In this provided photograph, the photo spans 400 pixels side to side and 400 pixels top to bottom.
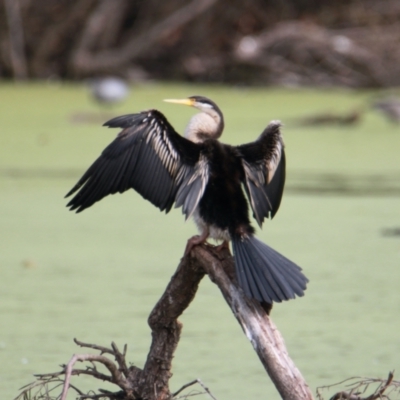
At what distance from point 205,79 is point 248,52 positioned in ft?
1.94

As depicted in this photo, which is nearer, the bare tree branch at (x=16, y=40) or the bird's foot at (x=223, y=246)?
the bird's foot at (x=223, y=246)

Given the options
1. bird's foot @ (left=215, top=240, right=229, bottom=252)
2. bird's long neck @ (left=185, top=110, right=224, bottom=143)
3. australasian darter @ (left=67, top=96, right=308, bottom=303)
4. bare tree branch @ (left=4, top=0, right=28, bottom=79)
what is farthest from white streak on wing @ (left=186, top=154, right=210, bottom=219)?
bare tree branch @ (left=4, top=0, right=28, bottom=79)

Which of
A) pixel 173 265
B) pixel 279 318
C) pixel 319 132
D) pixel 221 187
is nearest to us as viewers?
pixel 221 187

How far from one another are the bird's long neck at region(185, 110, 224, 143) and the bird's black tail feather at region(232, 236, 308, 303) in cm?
42

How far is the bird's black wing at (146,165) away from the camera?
230 centimetres

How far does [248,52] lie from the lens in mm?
10211

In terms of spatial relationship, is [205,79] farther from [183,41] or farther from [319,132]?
[319,132]

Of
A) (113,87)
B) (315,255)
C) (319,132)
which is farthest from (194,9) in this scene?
(315,255)

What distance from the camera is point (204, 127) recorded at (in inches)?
103

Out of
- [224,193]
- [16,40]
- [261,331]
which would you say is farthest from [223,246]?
[16,40]

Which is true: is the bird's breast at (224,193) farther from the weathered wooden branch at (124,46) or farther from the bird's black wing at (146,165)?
the weathered wooden branch at (124,46)

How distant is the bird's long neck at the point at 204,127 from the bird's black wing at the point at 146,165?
0.67 ft

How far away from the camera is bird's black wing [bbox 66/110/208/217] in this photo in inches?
90.6

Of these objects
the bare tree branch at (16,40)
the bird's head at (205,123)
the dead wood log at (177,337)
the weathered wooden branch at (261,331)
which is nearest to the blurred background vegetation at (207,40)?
the bare tree branch at (16,40)
